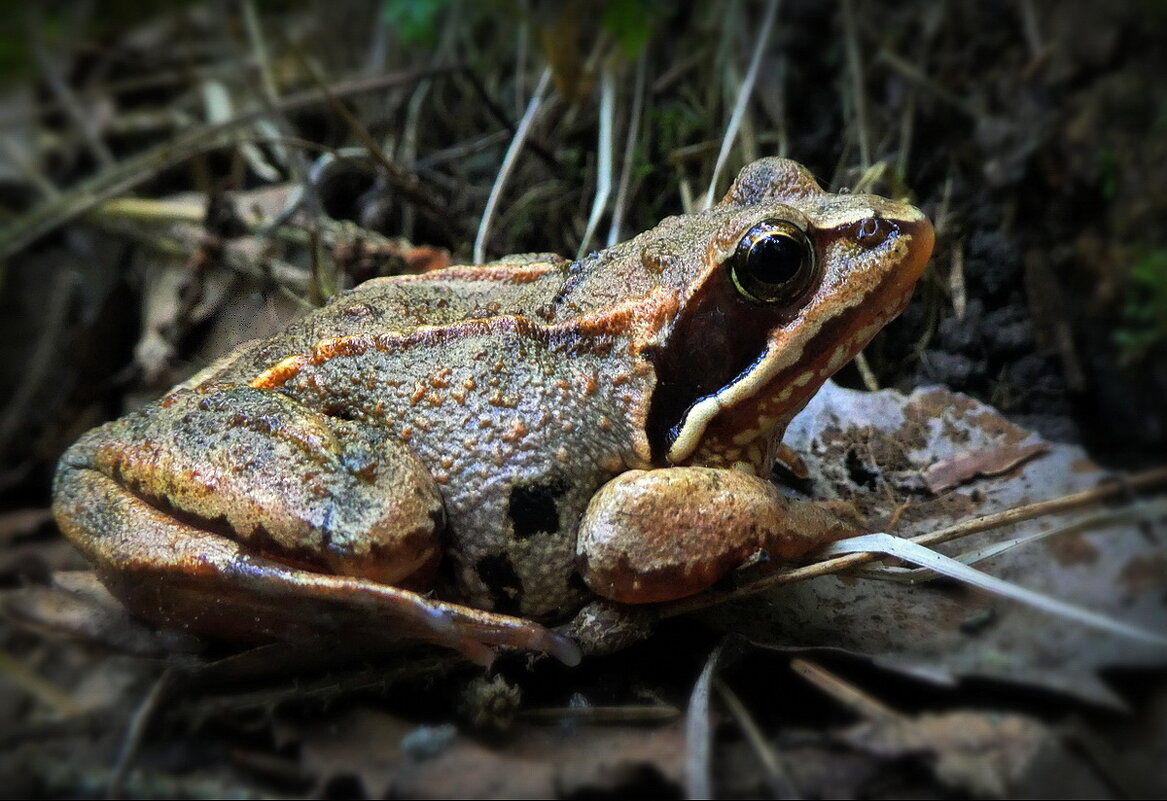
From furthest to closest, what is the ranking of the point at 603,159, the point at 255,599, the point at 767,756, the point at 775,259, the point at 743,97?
the point at 603,159 → the point at 743,97 → the point at 775,259 → the point at 255,599 → the point at 767,756

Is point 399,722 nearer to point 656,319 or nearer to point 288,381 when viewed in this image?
point 288,381

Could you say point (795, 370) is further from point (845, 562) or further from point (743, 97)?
point (743, 97)

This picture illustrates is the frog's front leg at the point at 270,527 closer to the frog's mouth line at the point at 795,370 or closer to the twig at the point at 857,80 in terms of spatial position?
the frog's mouth line at the point at 795,370

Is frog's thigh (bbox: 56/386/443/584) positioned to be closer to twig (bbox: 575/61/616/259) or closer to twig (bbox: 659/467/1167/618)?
twig (bbox: 659/467/1167/618)

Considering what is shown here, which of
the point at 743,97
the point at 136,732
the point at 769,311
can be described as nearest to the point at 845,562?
the point at 769,311

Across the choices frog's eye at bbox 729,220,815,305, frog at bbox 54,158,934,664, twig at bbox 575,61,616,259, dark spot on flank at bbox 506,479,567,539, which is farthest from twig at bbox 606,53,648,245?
dark spot on flank at bbox 506,479,567,539

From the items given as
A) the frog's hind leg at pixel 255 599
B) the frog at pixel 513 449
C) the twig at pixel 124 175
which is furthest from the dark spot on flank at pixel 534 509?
the twig at pixel 124 175

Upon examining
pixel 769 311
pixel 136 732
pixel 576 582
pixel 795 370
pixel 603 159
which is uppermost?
pixel 603 159
